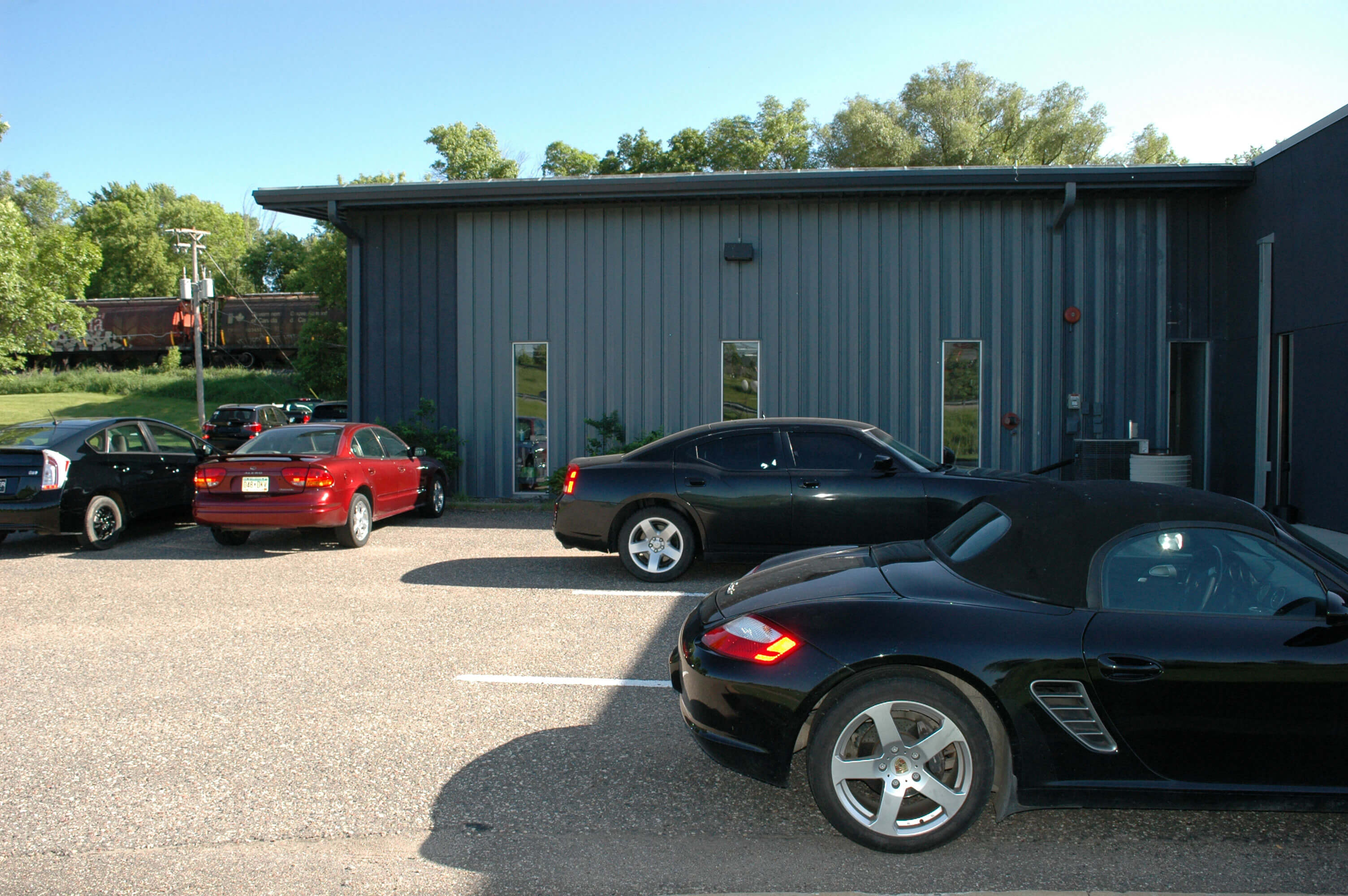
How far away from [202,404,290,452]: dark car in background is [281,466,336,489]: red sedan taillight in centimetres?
1511

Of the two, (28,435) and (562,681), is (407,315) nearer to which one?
(28,435)

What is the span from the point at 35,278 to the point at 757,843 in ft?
87.5

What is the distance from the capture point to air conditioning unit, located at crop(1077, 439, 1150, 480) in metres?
13.1

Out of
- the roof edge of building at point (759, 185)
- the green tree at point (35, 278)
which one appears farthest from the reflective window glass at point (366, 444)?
the green tree at point (35, 278)

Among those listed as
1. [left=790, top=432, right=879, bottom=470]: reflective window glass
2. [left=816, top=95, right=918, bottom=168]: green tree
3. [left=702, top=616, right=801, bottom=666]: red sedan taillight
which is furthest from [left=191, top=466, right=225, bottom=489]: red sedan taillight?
[left=816, top=95, right=918, bottom=168]: green tree

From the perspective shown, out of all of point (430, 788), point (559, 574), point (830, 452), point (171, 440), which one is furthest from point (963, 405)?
point (430, 788)

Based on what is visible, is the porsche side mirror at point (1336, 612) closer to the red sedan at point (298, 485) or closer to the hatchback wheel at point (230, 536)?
the red sedan at point (298, 485)

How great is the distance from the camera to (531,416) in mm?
14703

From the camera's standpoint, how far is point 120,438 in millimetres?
11039

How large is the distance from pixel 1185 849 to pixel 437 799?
2.89 m

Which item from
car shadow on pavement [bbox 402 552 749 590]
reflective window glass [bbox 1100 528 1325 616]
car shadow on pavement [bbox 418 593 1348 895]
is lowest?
car shadow on pavement [bbox 418 593 1348 895]

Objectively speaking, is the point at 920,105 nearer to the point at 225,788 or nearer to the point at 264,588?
the point at 264,588

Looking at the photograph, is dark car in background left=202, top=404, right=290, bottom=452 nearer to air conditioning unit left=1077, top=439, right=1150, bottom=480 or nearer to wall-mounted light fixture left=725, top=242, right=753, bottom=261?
wall-mounted light fixture left=725, top=242, right=753, bottom=261

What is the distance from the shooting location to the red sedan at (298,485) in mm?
9898
